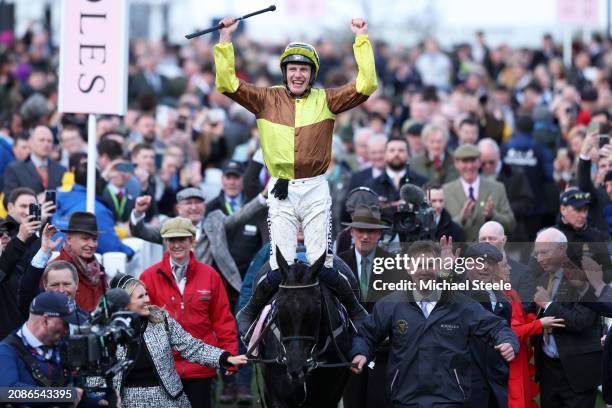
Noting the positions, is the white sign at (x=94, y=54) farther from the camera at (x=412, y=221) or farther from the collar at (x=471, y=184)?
the collar at (x=471, y=184)

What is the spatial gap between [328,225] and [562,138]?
9300mm

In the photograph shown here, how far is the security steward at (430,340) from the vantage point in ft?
34.6

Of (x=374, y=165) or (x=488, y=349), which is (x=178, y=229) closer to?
(x=488, y=349)

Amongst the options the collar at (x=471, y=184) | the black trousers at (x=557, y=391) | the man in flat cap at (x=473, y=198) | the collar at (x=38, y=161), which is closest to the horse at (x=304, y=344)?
the black trousers at (x=557, y=391)

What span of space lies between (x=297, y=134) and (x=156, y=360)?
2141mm

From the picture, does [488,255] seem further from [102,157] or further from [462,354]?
[102,157]

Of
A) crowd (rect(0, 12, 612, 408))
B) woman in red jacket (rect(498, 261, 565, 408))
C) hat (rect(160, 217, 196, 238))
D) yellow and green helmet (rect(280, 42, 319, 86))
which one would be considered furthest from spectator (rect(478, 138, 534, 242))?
yellow and green helmet (rect(280, 42, 319, 86))

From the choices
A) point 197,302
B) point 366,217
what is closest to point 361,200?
point 366,217

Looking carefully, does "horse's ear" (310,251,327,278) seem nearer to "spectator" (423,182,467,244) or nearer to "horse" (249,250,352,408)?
"horse" (249,250,352,408)

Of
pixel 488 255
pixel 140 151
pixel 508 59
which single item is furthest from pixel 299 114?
pixel 508 59

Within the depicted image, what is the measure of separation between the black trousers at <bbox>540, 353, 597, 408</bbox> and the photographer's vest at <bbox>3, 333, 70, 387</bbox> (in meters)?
4.54

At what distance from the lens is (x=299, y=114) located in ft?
35.2

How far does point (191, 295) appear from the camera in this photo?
1182 cm

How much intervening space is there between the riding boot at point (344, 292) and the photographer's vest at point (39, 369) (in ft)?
7.87
